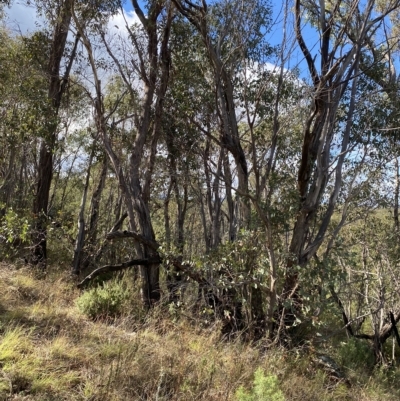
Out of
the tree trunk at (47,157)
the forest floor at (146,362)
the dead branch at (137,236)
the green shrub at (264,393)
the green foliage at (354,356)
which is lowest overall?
the green foliage at (354,356)

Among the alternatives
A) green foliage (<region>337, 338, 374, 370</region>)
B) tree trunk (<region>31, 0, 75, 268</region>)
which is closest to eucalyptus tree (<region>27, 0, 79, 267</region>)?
tree trunk (<region>31, 0, 75, 268</region>)

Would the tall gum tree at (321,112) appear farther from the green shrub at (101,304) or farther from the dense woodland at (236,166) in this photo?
the green shrub at (101,304)

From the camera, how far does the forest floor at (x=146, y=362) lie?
3566 millimetres

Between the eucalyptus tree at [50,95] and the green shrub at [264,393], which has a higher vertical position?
the eucalyptus tree at [50,95]

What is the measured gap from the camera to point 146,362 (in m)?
4.12

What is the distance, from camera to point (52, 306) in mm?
6070

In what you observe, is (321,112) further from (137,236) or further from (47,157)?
(47,157)

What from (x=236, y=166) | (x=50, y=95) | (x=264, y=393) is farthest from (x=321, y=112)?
(x=50, y=95)

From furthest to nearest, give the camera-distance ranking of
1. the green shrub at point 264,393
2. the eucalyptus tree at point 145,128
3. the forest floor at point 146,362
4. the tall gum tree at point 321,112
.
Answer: the eucalyptus tree at point 145,128 → the tall gum tree at point 321,112 → the forest floor at point 146,362 → the green shrub at point 264,393

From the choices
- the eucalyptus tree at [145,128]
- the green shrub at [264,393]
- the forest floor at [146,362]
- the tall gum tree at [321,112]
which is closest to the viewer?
the green shrub at [264,393]

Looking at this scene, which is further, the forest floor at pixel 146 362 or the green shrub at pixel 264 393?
the forest floor at pixel 146 362

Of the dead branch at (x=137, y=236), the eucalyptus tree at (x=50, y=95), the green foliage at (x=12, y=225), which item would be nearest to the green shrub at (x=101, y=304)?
the dead branch at (x=137, y=236)

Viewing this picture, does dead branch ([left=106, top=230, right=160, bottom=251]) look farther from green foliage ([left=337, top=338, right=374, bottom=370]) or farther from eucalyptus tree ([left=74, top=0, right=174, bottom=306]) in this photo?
green foliage ([left=337, top=338, right=374, bottom=370])

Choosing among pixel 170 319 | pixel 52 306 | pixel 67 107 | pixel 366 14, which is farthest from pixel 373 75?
pixel 67 107
